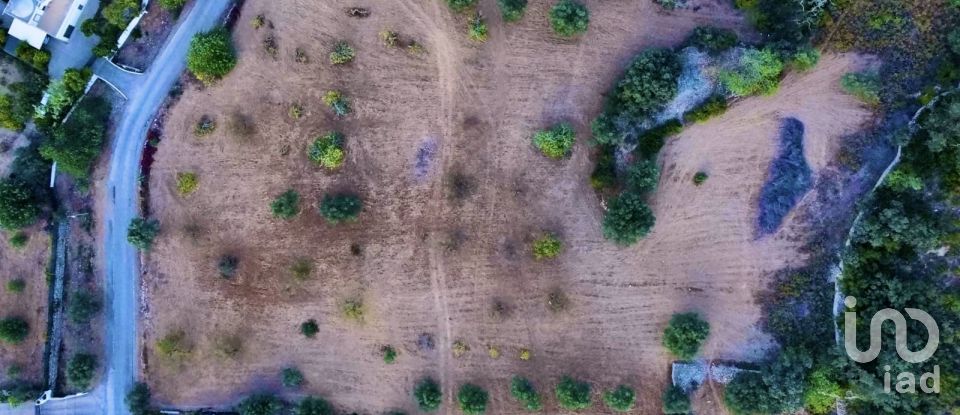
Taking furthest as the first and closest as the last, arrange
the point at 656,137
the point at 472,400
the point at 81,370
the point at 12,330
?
the point at 12,330 < the point at 81,370 < the point at 656,137 < the point at 472,400

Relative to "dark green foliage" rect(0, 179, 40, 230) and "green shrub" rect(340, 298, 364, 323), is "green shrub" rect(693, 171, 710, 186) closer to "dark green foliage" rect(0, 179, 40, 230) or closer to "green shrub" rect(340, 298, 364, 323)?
"green shrub" rect(340, 298, 364, 323)

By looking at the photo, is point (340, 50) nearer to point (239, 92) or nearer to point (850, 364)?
point (239, 92)

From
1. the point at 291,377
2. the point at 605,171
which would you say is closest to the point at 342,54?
the point at 605,171

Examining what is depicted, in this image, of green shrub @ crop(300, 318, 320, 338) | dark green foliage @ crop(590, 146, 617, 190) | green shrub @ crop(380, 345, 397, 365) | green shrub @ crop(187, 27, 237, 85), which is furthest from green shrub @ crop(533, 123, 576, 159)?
green shrub @ crop(187, 27, 237, 85)

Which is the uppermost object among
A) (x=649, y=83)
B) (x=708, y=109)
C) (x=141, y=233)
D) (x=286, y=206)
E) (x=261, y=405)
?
(x=708, y=109)

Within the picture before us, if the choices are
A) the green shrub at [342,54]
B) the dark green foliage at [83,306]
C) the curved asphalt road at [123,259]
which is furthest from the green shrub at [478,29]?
the dark green foliage at [83,306]

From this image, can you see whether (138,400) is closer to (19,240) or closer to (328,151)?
(19,240)

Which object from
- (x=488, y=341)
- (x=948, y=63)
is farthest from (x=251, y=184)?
(x=948, y=63)
